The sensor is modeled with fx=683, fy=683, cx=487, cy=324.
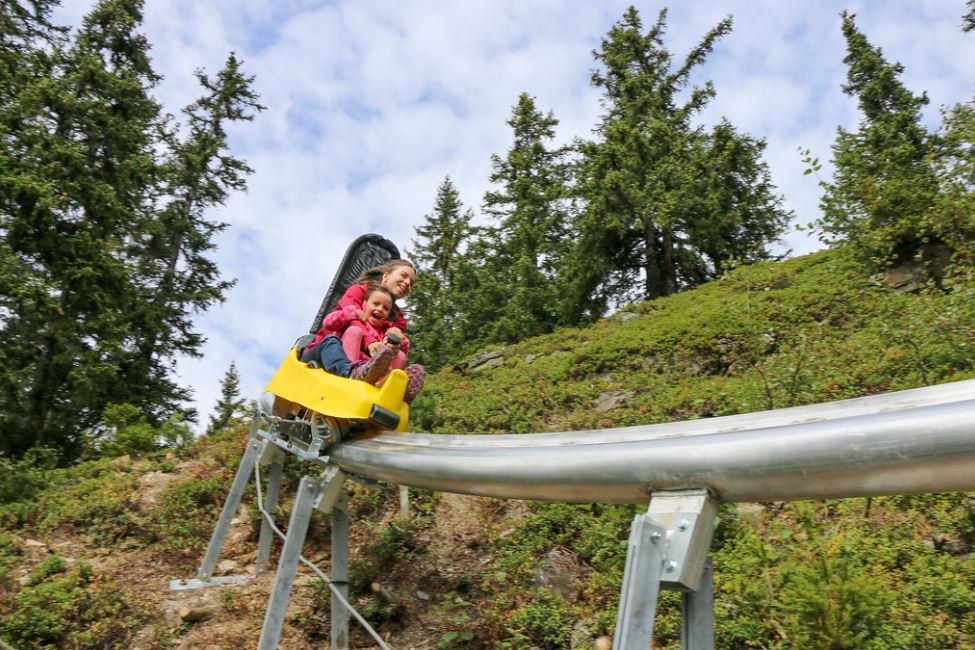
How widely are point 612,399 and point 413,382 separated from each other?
494 cm

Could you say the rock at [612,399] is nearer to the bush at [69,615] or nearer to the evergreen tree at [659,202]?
the bush at [69,615]

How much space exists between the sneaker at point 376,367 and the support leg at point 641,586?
85.1 inches

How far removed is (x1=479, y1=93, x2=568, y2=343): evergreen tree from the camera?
2022 cm

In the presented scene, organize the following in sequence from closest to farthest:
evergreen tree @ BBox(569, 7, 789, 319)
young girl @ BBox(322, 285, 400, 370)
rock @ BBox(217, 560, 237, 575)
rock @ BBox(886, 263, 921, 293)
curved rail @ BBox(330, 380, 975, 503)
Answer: curved rail @ BBox(330, 380, 975, 503) → young girl @ BBox(322, 285, 400, 370) → rock @ BBox(217, 560, 237, 575) → rock @ BBox(886, 263, 921, 293) → evergreen tree @ BBox(569, 7, 789, 319)

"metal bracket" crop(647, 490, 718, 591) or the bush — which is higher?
"metal bracket" crop(647, 490, 718, 591)

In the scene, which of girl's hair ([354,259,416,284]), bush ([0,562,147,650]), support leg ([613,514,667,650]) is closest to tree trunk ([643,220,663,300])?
girl's hair ([354,259,416,284])

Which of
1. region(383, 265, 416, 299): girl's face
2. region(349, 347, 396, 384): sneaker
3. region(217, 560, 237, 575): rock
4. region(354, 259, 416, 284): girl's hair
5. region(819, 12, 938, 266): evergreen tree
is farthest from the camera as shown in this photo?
region(819, 12, 938, 266): evergreen tree

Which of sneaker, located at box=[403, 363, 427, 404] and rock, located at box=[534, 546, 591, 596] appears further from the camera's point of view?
rock, located at box=[534, 546, 591, 596]

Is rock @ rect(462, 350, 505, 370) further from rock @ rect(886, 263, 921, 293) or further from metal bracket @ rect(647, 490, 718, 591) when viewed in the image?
metal bracket @ rect(647, 490, 718, 591)

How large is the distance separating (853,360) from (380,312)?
5.60 meters

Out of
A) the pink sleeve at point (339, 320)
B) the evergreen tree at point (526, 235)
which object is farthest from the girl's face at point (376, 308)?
the evergreen tree at point (526, 235)

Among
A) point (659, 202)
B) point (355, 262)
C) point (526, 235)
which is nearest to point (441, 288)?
point (526, 235)

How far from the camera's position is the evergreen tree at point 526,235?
20219mm

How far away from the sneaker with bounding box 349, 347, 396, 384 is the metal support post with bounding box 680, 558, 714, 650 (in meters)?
2.25
